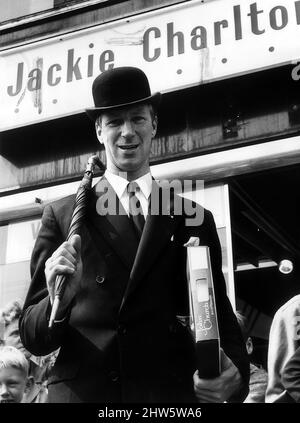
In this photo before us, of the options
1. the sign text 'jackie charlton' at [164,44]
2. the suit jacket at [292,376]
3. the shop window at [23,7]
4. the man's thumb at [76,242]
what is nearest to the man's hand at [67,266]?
the man's thumb at [76,242]

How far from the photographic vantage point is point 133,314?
1.95 meters

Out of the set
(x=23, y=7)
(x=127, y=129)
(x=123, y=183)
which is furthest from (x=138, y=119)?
(x=23, y=7)

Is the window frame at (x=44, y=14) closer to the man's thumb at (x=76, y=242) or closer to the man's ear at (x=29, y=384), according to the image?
the man's thumb at (x=76, y=242)

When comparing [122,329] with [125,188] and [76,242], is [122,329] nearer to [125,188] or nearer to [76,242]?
[76,242]

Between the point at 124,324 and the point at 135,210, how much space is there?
39 centimetres

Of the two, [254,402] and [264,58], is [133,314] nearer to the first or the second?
[254,402]

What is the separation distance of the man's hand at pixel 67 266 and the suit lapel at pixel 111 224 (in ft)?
0.41

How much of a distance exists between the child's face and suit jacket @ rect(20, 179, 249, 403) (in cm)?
41

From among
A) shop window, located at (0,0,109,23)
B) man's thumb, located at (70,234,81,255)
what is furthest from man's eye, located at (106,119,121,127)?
shop window, located at (0,0,109,23)

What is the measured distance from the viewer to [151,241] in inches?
79.2

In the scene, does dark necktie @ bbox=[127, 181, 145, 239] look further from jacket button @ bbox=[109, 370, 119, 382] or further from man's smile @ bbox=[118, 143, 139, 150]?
jacket button @ bbox=[109, 370, 119, 382]

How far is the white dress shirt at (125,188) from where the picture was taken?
2158 mm
